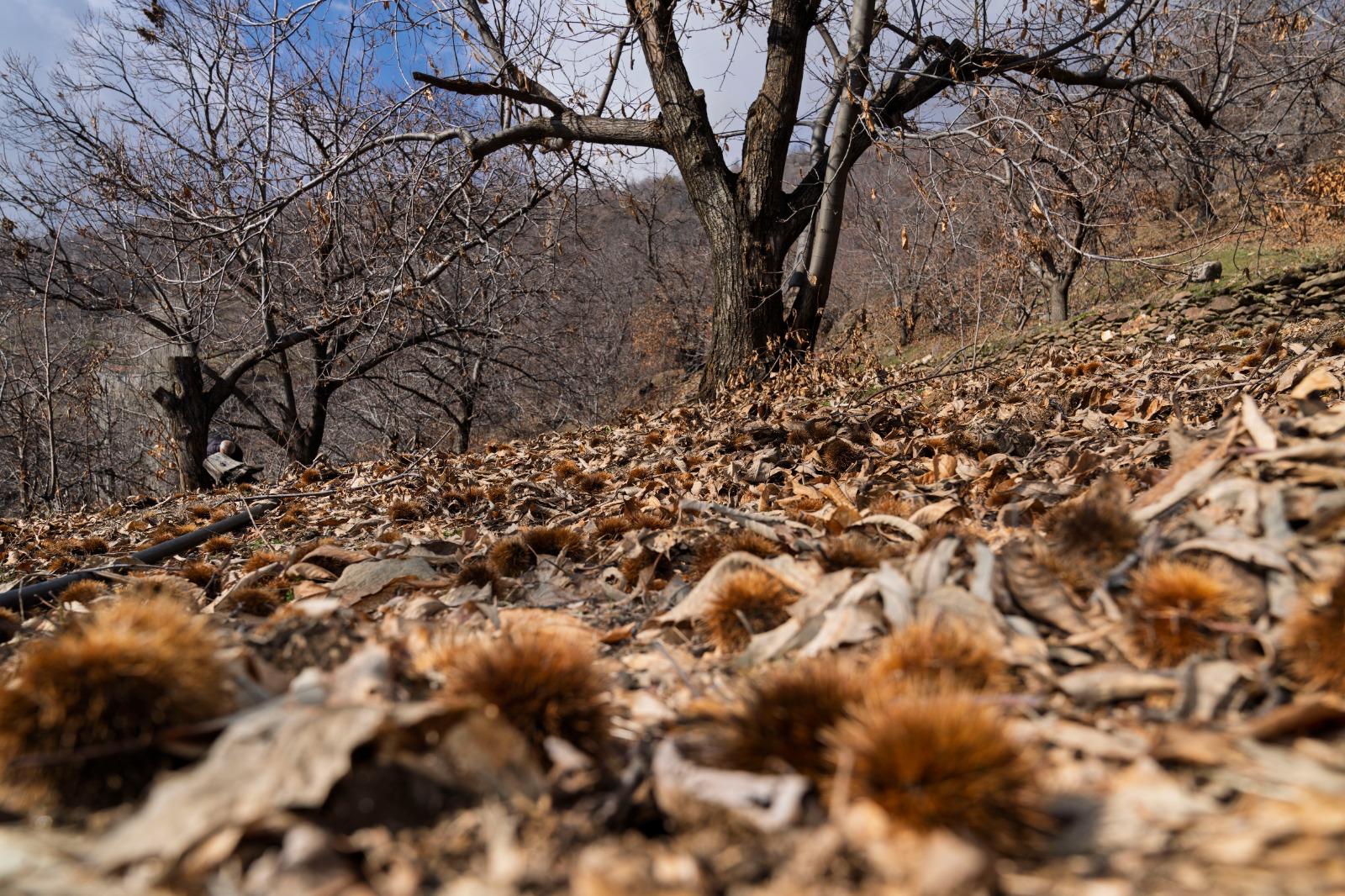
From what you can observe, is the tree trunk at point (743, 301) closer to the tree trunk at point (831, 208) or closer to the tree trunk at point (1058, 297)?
the tree trunk at point (831, 208)

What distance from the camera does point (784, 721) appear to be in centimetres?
97

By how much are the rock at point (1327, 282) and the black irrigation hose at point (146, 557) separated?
10.6 meters

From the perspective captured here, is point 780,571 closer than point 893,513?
Yes

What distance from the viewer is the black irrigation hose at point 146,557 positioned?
9.22 ft

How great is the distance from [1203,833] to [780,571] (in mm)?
1003

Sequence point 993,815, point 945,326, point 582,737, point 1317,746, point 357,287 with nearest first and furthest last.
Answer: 1. point 993,815
2. point 1317,746
3. point 582,737
4. point 357,287
5. point 945,326

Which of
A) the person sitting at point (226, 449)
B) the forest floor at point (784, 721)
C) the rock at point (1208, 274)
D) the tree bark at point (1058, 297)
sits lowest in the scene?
the forest floor at point (784, 721)

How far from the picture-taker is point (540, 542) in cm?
260

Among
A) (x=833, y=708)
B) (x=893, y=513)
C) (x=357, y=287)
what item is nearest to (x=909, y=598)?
(x=833, y=708)

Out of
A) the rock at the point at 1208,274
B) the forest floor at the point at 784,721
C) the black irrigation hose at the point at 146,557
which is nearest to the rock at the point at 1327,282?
the rock at the point at 1208,274

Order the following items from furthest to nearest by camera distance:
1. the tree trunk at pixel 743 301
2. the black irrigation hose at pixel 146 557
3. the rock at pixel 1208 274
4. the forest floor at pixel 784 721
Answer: the rock at pixel 1208 274
the tree trunk at pixel 743 301
the black irrigation hose at pixel 146 557
the forest floor at pixel 784 721

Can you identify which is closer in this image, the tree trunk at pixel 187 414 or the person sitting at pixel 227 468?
the person sitting at pixel 227 468

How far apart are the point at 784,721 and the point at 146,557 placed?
12.9ft

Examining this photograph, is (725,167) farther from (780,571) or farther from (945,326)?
(945,326)
